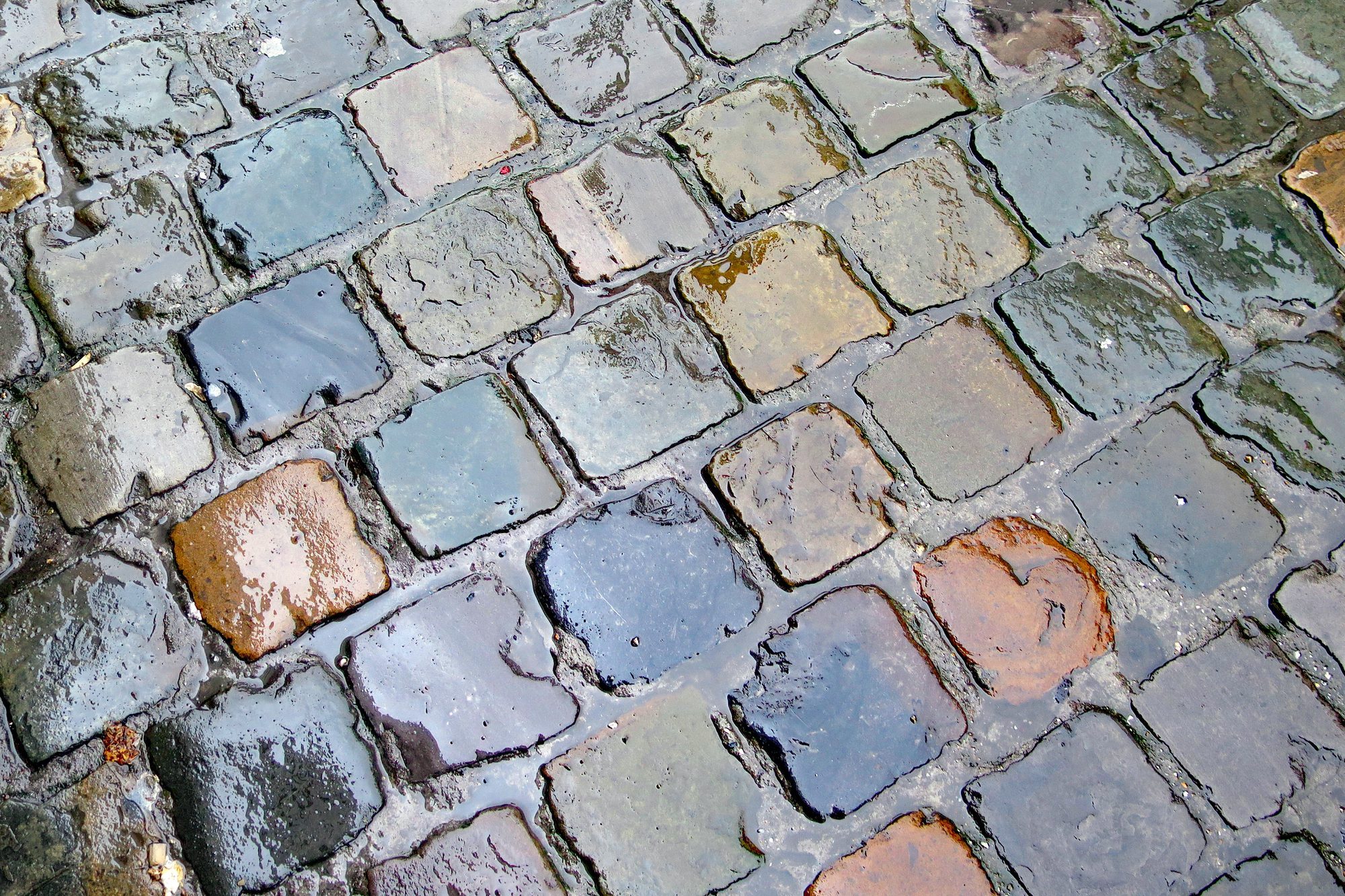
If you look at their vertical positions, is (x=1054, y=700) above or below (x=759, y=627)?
below

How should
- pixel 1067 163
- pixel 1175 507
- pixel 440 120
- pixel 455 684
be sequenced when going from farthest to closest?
pixel 1067 163
pixel 440 120
pixel 1175 507
pixel 455 684

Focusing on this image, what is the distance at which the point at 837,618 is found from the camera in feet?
6.82

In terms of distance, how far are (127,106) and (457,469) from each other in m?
1.35

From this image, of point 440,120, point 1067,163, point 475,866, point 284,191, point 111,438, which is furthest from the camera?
point 1067,163

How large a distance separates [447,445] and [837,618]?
994 millimetres

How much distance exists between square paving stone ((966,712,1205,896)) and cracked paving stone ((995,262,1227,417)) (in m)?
0.84

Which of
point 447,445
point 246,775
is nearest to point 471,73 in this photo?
point 447,445

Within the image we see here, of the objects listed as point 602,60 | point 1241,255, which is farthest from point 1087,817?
point 602,60

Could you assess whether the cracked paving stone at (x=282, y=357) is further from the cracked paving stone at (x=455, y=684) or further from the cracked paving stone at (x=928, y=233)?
the cracked paving stone at (x=928, y=233)

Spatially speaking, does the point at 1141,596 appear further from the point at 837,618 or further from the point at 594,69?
the point at 594,69

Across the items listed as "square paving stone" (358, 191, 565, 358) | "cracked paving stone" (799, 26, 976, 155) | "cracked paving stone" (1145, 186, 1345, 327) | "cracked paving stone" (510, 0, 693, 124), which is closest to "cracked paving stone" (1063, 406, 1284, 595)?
"cracked paving stone" (1145, 186, 1345, 327)

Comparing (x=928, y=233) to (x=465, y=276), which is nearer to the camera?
(x=465, y=276)

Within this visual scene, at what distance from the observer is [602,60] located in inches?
100

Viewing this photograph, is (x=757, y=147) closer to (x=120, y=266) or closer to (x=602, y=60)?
(x=602, y=60)
